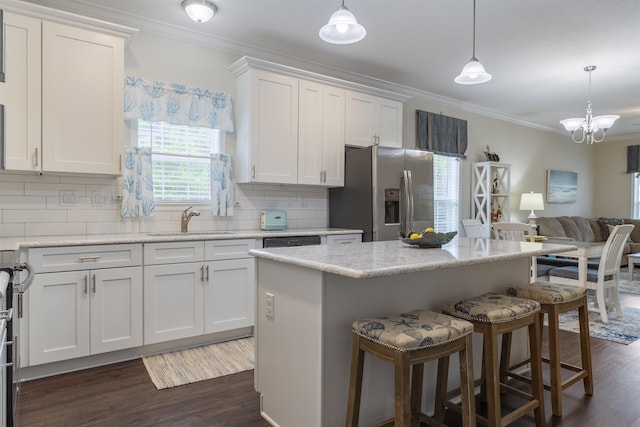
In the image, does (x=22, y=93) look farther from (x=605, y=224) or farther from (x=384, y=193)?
(x=605, y=224)

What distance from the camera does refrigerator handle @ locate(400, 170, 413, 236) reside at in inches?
169

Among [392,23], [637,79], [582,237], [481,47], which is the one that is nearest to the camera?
[392,23]

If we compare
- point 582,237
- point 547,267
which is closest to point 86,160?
point 547,267

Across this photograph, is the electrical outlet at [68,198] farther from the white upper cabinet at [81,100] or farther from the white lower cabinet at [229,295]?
the white lower cabinet at [229,295]

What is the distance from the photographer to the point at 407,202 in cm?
431

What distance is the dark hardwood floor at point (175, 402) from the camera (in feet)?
7.17

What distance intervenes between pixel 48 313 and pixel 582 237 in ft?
27.7

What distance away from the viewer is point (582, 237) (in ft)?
25.3

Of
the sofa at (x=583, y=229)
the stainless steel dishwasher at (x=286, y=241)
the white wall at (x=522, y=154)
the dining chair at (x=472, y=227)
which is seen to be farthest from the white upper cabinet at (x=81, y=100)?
the sofa at (x=583, y=229)

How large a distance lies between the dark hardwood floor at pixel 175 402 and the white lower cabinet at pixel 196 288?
38 cm

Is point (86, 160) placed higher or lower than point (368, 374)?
higher

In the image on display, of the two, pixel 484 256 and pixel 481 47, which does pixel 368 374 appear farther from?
pixel 481 47

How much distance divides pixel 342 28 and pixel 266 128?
1634 mm

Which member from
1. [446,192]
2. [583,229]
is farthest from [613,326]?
[583,229]
